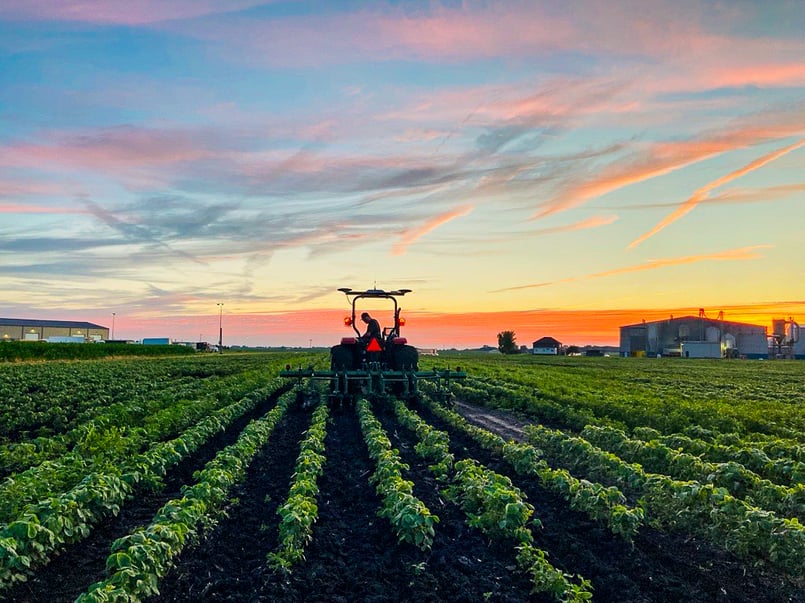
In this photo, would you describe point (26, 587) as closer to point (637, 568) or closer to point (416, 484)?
point (416, 484)

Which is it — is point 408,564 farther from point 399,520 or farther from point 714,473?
point 714,473

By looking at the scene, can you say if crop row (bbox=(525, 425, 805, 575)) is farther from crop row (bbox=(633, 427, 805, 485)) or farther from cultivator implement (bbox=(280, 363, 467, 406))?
cultivator implement (bbox=(280, 363, 467, 406))

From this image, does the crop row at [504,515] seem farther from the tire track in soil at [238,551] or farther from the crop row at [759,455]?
the crop row at [759,455]

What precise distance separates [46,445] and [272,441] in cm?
452

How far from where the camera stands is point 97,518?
820cm

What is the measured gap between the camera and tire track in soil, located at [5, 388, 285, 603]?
6223 millimetres

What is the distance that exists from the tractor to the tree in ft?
336

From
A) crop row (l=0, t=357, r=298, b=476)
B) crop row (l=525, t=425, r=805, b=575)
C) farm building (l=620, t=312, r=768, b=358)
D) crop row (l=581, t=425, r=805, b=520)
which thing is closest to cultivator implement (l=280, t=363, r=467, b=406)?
crop row (l=0, t=357, r=298, b=476)

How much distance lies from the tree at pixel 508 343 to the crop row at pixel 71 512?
112 metres

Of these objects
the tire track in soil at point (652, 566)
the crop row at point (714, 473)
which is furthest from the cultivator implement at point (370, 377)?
the tire track in soil at point (652, 566)

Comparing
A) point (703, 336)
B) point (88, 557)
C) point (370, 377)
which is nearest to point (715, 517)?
point (88, 557)

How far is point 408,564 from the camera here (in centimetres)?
684

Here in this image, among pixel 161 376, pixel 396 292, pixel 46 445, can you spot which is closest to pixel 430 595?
pixel 46 445

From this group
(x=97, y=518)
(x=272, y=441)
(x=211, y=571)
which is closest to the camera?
(x=211, y=571)
